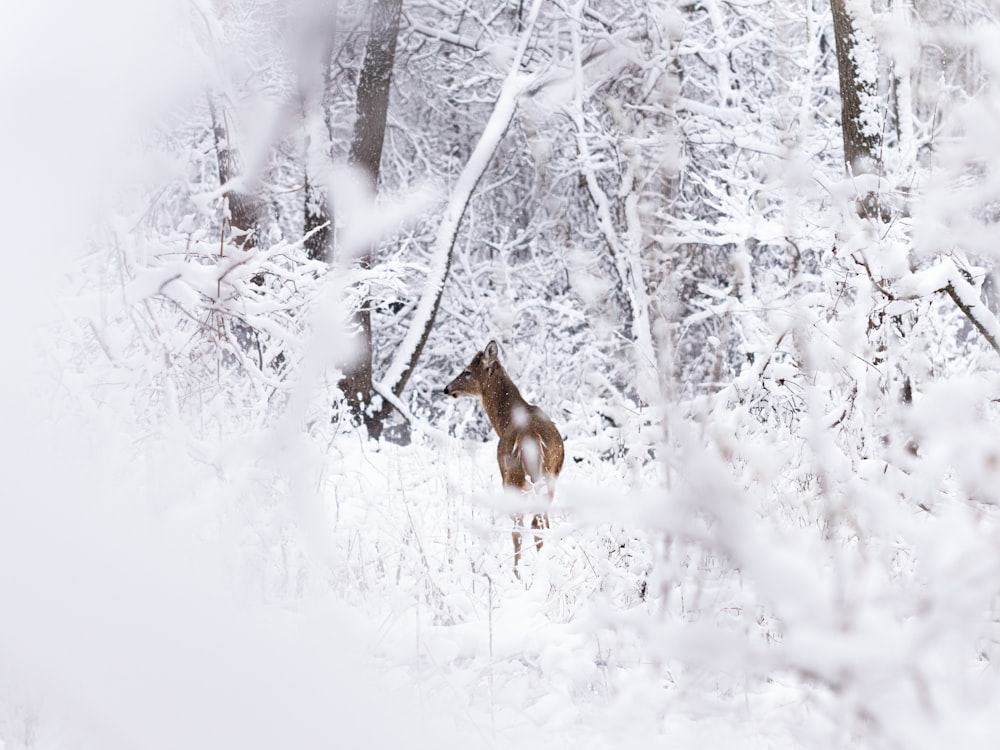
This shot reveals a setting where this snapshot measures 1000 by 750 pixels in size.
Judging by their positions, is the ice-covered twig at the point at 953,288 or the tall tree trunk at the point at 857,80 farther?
the tall tree trunk at the point at 857,80

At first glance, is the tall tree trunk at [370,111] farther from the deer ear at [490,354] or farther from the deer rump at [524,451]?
the deer rump at [524,451]

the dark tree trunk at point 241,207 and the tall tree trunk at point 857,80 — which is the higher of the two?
the tall tree trunk at point 857,80

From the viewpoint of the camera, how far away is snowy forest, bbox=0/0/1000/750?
1228mm

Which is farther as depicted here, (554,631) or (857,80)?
(857,80)

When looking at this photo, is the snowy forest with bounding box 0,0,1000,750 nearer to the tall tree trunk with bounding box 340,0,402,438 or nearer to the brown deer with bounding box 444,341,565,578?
the tall tree trunk with bounding box 340,0,402,438

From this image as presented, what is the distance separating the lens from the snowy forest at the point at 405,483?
48.3 inches

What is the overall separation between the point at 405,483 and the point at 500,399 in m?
A: 1.08

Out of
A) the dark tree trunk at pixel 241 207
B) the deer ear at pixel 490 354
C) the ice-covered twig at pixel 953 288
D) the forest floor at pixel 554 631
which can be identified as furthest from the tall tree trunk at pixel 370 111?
the ice-covered twig at pixel 953 288

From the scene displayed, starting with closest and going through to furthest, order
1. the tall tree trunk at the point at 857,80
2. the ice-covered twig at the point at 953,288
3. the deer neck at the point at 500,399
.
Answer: the ice-covered twig at the point at 953,288 → the tall tree trunk at the point at 857,80 → the deer neck at the point at 500,399

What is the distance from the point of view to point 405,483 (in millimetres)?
7086

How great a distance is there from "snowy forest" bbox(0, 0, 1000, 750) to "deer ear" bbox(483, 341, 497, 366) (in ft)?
2.74

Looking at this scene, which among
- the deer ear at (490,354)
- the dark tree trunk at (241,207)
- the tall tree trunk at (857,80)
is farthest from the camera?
the deer ear at (490,354)

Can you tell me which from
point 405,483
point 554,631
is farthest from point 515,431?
point 554,631

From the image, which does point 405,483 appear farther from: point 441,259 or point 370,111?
point 370,111
